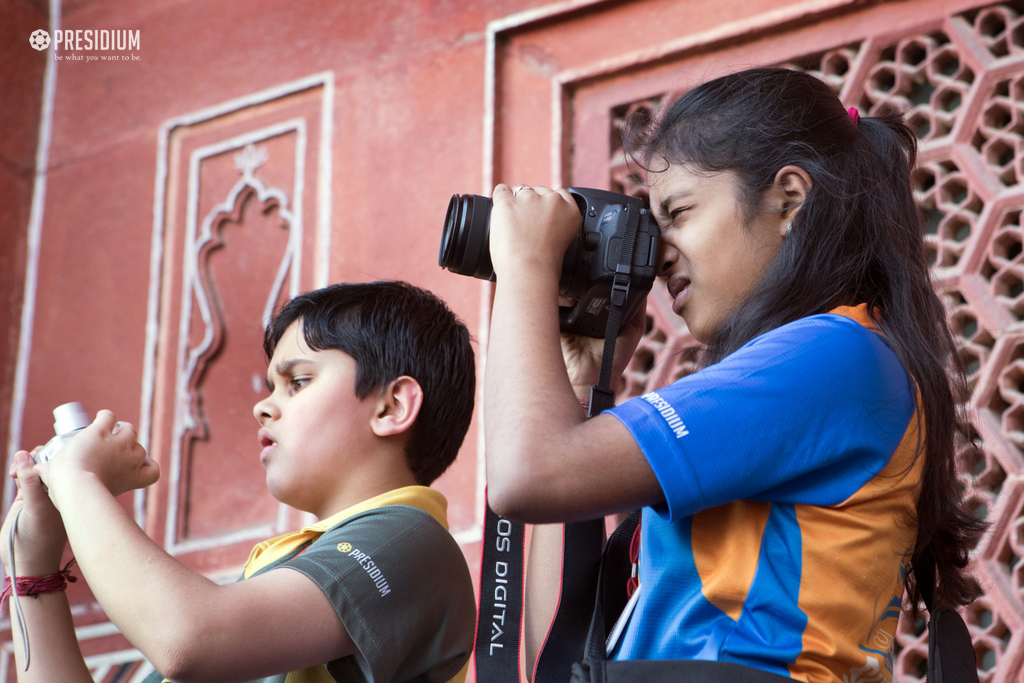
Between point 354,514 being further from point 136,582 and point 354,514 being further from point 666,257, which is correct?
point 666,257

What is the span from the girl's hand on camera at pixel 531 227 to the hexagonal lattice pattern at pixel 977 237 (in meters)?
0.62

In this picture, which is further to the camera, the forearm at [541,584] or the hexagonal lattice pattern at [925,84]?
the hexagonal lattice pattern at [925,84]

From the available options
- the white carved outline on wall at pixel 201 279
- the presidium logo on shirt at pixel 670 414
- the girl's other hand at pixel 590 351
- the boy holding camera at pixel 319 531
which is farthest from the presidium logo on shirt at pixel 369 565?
the white carved outline on wall at pixel 201 279

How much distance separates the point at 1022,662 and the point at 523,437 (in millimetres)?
1132

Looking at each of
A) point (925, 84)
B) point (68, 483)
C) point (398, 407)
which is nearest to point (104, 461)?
point (68, 483)

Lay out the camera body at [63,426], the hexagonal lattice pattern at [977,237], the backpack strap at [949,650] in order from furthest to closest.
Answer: the hexagonal lattice pattern at [977,237] < the camera body at [63,426] < the backpack strap at [949,650]

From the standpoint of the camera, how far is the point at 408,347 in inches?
58.5

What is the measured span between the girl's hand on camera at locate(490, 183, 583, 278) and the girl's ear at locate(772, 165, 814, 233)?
194 millimetres

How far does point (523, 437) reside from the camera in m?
0.92

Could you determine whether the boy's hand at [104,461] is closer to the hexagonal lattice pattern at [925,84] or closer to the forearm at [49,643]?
the forearm at [49,643]

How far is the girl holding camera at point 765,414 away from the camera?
919mm

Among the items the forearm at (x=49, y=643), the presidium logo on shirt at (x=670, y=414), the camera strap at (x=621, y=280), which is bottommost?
the forearm at (x=49, y=643)

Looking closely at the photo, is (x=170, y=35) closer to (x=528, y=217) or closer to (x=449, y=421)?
(x=449, y=421)

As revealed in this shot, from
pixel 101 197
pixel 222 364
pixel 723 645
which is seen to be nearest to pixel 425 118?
pixel 222 364
